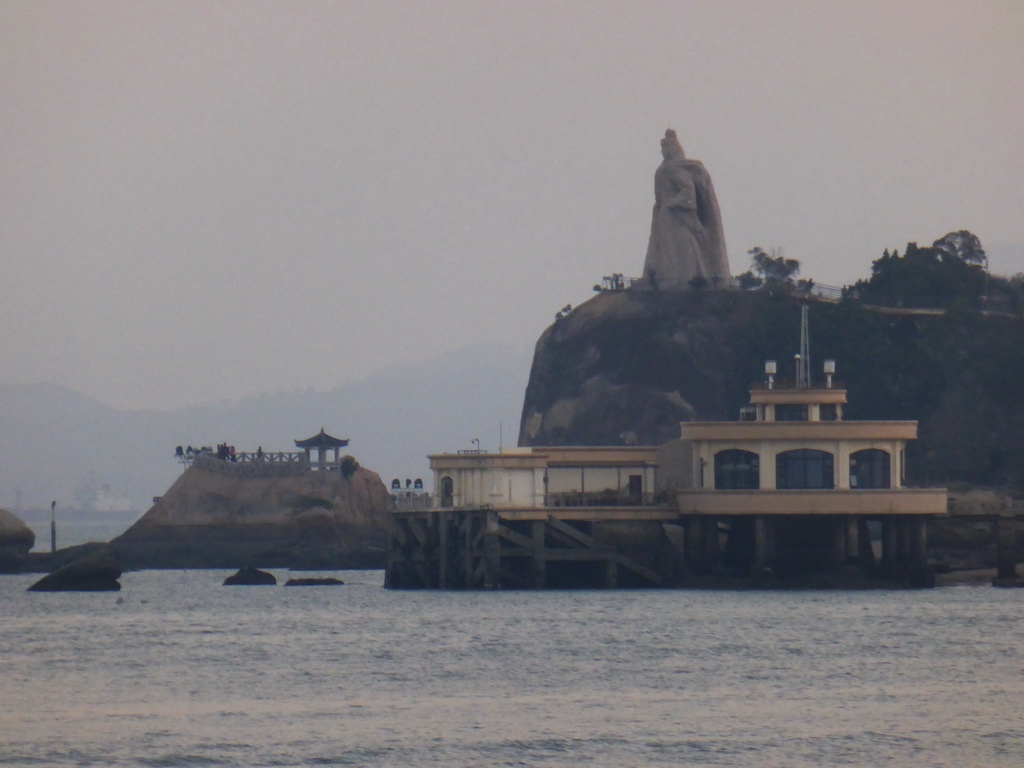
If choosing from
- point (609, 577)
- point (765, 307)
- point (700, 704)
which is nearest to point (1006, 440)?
point (765, 307)

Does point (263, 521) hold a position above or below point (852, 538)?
above

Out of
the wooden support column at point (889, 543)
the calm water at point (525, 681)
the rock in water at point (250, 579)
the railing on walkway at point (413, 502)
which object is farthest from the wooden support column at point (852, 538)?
the rock in water at point (250, 579)

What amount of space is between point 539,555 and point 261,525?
136ft

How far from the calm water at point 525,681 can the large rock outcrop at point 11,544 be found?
3491 centimetres

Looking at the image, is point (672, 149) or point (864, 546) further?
point (672, 149)

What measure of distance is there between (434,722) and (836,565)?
45.5 meters

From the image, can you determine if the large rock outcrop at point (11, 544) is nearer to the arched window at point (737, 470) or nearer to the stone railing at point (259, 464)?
the stone railing at point (259, 464)

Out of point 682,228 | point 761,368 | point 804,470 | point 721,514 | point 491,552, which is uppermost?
point 682,228

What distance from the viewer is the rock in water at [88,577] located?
4200 inches

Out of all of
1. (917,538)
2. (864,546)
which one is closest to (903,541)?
(917,538)

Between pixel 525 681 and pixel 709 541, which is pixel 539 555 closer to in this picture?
pixel 709 541

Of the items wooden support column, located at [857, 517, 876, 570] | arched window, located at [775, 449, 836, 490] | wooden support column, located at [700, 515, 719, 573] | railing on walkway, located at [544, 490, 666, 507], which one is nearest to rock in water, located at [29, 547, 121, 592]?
railing on walkway, located at [544, 490, 666, 507]

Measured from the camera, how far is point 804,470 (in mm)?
98312

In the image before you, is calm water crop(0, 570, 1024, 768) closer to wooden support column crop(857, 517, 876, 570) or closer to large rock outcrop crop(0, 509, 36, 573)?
wooden support column crop(857, 517, 876, 570)
